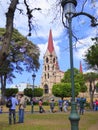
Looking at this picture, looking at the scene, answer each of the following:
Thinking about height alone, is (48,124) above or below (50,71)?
below

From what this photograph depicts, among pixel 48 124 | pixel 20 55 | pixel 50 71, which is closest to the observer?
pixel 48 124

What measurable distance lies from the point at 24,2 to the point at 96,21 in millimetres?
3440

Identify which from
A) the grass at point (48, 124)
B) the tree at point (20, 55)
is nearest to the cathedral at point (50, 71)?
the tree at point (20, 55)

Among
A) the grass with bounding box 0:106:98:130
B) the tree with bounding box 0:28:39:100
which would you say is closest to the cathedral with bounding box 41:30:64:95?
the tree with bounding box 0:28:39:100

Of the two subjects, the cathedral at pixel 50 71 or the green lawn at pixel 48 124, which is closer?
the green lawn at pixel 48 124

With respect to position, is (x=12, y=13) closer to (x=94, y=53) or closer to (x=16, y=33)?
(x=94, y=53)

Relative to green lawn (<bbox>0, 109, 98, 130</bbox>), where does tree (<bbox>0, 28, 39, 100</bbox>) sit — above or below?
above

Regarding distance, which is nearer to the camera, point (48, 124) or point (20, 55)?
point (48, 124)

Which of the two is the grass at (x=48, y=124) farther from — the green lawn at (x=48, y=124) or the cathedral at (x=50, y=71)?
the cathedral at (x=50, y=71)

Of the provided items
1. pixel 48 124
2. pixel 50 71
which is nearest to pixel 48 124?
pixel 48 124

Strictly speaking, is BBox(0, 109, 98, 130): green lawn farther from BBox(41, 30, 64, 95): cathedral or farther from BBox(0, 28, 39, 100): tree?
BBox(41, 30, 64, 95): cathedral

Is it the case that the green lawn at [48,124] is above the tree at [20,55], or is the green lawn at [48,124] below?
below

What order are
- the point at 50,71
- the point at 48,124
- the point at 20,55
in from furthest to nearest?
the point at 50,71 → the point at 20,55 → the point at 48,124

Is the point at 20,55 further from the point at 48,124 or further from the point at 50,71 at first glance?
the point at 50,71
